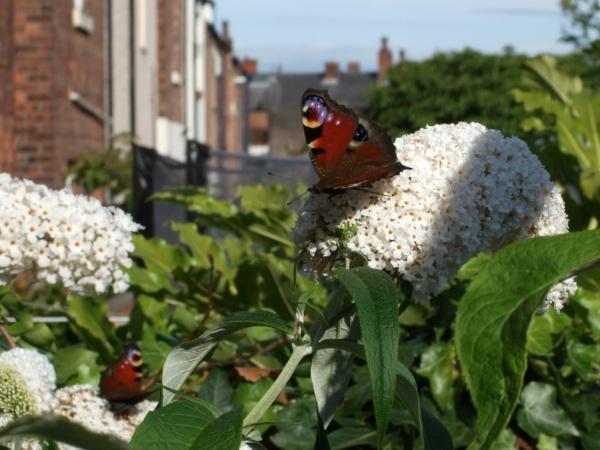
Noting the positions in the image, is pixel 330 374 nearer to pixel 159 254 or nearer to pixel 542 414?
pixel 542 414

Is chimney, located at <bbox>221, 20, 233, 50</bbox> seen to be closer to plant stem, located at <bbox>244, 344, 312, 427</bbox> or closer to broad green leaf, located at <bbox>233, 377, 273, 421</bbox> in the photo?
broad green leaf, located at <bbox>233, 377, 273, 421</bbox>

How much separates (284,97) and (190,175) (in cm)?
8447

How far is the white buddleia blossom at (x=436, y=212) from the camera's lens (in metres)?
1.79

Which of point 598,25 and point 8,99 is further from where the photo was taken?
point 598,25

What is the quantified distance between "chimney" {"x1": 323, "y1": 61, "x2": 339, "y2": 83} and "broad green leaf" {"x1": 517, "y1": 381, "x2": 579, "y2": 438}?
88085mm

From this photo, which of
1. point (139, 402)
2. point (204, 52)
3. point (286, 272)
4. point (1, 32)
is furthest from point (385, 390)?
point (204, 52)

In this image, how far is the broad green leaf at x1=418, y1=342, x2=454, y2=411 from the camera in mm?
2709

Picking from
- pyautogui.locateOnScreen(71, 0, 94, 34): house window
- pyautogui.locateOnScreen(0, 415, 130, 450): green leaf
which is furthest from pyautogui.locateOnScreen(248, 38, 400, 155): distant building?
pyautogui.locateOnScreen(0, 415, 130, 450): green leaf

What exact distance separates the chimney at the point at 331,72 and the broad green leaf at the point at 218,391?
88.4 meters

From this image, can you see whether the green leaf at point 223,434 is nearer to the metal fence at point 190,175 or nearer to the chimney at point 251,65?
the metal fence at point 190,175

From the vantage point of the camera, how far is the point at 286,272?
374 cm

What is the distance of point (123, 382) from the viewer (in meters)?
2.30

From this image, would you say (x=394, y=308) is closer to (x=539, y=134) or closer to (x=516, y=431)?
(x=516, y=431)

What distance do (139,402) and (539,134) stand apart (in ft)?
11.6
